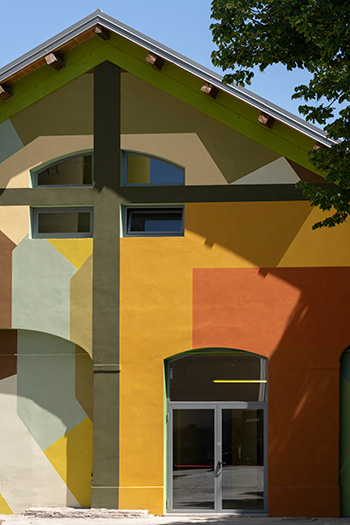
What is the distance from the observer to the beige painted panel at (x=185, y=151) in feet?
48.8

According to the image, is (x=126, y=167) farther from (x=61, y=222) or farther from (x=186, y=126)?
(x=61, y=222)

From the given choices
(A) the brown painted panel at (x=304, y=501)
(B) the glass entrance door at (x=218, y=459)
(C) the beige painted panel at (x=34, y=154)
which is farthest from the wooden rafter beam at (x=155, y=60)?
(A) the brown painted panel at (x=304, y=501)

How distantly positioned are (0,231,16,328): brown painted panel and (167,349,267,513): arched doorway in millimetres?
3597

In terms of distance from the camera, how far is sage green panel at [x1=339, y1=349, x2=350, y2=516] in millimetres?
14367

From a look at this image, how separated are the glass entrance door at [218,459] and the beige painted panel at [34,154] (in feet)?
19.1

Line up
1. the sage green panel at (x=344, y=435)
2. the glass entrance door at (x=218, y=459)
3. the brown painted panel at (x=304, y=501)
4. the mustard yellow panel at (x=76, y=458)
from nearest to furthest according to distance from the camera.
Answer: the brown painted panel at (x=304, y=501) → the sage green panel at (x=344, y=435) → the glass entrance door at (x=218, y=459) → the mustard yellow panel at (x=76, y=458)

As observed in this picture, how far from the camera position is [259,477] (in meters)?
14.5

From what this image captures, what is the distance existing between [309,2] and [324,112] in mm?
1833

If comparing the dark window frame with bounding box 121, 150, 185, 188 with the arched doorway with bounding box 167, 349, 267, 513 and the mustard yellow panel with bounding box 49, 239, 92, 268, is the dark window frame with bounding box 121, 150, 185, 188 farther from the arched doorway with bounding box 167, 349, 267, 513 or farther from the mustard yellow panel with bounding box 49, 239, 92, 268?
the arched doorway with bounding box 167, 349, 267, 513

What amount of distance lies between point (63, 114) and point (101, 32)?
1.88m

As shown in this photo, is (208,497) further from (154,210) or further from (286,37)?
(286,37)

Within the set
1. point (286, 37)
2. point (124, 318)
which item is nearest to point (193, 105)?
point (286, 37)

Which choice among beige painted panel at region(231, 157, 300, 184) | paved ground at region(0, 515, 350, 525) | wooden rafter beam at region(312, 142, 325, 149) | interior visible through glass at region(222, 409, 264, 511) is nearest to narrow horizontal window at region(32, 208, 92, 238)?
beige painted panel at region(231, 157, 300, 184)

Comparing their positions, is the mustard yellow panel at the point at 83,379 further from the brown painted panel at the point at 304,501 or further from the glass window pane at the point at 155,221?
the brown painted panel at the point at 304,501
